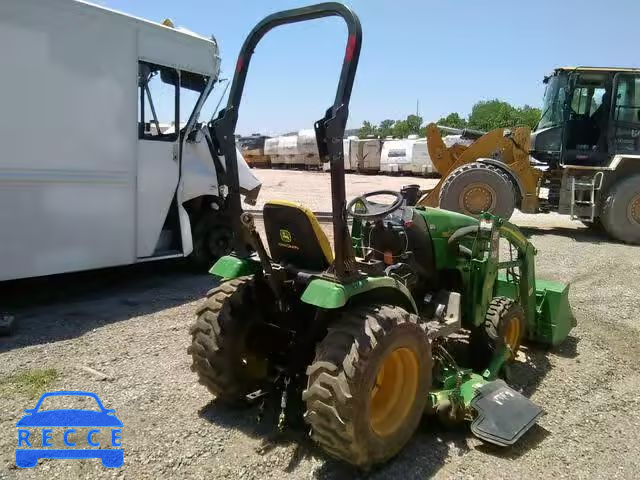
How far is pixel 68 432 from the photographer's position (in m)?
3.64

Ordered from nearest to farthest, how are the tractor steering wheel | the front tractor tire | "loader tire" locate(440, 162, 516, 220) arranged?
1. the tractor steering wheel
2. the front tractor tire
3. "loader tire" locate(440, 162, 516, 220)

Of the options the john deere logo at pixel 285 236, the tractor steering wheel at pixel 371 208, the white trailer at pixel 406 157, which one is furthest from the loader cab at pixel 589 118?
the white trailer at pixel 406 157

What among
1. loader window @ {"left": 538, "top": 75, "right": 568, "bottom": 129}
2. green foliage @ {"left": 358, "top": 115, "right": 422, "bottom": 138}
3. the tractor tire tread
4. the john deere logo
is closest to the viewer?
the john deere logo

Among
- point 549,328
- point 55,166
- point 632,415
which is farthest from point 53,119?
point 632,415

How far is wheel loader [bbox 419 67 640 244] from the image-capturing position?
423 inches

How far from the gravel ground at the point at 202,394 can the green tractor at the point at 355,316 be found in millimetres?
201

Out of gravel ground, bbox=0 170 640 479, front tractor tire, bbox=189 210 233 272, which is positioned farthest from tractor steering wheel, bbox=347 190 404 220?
front tractor tire, bbox=189 210 233 272

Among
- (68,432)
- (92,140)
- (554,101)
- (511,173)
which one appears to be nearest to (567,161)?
(554,101)

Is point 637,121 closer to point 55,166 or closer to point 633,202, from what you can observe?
point 633,202

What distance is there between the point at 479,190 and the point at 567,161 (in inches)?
96.3

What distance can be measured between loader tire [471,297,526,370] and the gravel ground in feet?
1.31

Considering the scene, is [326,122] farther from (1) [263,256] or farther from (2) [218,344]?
(2) [218,344]

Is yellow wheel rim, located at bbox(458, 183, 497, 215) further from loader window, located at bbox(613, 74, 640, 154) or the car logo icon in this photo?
the car logo icon

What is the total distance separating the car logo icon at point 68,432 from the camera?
11.1 feet
